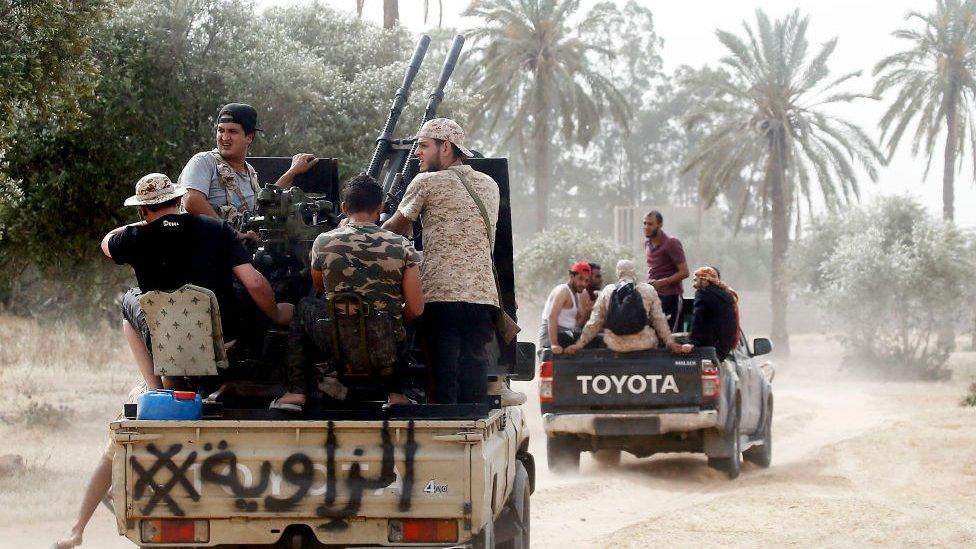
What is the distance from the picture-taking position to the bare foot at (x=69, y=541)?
7180 mm

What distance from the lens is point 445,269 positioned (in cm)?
717

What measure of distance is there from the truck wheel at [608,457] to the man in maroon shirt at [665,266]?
150 cm

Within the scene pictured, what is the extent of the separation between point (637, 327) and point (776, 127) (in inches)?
1111

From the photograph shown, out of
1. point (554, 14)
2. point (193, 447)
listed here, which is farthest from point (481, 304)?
point (554, 14)

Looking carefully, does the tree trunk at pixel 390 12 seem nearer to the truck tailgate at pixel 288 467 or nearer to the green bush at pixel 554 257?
the green bush at pixel 554 257

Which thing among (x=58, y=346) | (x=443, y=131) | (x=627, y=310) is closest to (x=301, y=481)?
(x=443, y=131)

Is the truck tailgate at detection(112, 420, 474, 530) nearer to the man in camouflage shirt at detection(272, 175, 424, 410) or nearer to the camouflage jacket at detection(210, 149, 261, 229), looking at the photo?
the man in camouflage shirt at detection(272, 175, 424, 410)

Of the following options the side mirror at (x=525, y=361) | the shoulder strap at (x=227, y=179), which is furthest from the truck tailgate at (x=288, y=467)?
the side mirror at (x=525, y=361)

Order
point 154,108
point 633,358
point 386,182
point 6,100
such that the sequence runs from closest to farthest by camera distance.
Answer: point 386,182
point 6,100
point 633,358
point 154,108

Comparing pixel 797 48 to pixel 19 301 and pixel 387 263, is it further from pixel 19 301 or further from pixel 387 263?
pixel 387 263

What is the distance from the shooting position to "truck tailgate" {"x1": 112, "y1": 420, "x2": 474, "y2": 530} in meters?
6.05

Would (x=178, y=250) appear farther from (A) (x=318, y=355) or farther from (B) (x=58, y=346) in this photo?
(B) (x=58, y=346)

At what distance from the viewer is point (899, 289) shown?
37.5m

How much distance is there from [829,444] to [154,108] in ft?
28.2
